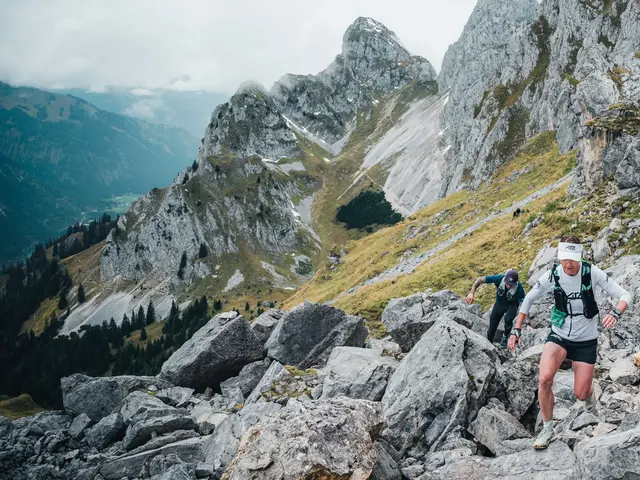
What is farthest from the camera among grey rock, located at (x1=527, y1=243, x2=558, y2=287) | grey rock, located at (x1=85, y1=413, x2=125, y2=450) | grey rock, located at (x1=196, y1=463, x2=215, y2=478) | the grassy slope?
the grassy slope

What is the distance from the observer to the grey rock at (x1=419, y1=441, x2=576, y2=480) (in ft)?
28.0

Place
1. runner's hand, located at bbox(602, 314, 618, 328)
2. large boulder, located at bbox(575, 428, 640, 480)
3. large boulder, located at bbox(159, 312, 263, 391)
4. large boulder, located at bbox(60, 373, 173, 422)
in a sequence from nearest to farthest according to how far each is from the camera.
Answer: large boulder, located at bbox(575, 428, 640, 480) → runner's hand, located at bbox(602, 314, 618, 328) → large boulder, located at bbox(60, 373, 173, 422) → large boulder, located at bbox(159, 312, 263, 391)

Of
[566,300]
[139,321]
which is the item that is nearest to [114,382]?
[566,300]

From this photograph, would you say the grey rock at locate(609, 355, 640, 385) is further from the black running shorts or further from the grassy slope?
the grassy slope

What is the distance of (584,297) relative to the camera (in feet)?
31.6

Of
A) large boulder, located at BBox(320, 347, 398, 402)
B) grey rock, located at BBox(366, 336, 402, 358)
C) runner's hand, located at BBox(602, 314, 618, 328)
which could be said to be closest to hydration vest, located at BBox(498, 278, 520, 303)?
large boulder, located at BBox(320, 347, 398, 402)

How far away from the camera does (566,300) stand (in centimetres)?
979

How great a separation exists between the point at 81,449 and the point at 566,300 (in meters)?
22.1

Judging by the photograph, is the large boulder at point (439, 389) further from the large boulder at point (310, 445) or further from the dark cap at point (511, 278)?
the dark cap at point (511, 278)

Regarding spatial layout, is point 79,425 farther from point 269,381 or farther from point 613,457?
point 613,457

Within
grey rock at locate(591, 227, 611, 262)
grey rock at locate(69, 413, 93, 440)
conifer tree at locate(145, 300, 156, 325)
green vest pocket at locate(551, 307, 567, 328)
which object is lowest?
conifer tree at locate(145, 300, 156, 325)

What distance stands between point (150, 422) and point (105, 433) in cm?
354

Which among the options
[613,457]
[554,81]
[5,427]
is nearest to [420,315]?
[613,457]

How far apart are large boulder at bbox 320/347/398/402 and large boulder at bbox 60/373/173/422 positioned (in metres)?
12.5
